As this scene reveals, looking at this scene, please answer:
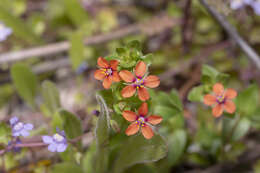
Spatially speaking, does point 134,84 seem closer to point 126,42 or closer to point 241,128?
point 241,128

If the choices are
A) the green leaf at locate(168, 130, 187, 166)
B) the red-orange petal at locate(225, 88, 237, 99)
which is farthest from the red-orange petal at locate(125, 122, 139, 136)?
the green leaf at locate(168, 130, 187, 166)

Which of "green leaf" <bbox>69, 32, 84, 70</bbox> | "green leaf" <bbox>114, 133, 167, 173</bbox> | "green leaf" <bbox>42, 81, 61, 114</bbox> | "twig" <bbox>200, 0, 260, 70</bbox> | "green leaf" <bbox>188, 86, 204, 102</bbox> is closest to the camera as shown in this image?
"green leaf" <bbox>114, 133, 167, 173</bbox>

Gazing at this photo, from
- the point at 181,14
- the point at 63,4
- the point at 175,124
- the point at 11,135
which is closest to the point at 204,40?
the point at 181,14

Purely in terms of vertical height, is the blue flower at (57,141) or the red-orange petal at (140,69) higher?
the red-orange petal at (140,69)

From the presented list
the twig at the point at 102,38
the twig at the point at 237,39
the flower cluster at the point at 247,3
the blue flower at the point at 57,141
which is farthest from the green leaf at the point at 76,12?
the blue flower at the point at 57,141

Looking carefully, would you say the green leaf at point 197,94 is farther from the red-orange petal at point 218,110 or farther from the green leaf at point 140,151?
the green leaf at point 140,151

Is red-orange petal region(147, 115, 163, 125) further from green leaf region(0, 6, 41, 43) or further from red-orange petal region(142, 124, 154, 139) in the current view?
green leaf region(0, 6, 41, 43)
